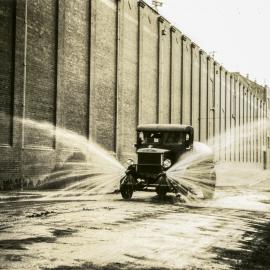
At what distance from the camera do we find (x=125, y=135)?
2866cm

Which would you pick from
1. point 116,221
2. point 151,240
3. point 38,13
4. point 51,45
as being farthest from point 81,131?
point 151,240

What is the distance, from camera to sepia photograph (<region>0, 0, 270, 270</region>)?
7.54 m

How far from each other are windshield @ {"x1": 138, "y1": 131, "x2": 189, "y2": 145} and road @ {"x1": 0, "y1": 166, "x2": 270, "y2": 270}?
4.54 m

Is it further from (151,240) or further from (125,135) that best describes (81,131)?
(151,240)

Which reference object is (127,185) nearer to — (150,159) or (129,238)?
(150,159)

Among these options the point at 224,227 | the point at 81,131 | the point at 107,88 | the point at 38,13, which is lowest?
the point at 224,227

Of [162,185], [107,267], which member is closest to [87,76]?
[162,185]

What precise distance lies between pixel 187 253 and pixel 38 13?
1619 cm

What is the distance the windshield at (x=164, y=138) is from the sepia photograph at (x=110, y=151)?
4 cm

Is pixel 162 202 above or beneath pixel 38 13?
beneath

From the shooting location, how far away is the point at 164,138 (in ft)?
57.5

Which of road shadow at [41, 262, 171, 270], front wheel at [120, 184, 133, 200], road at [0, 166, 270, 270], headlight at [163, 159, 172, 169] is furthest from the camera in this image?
headlight at [163, 159, 172, 169]

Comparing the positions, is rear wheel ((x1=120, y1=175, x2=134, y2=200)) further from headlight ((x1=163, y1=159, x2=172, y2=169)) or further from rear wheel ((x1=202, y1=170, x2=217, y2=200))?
rear wheel ((x1=202, y1=170, x2=217, y2=200))

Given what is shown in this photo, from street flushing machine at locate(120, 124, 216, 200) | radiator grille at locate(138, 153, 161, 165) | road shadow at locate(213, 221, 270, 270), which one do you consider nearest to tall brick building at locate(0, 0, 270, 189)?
street flushing machine at locate(120, 124, 216, 200)
